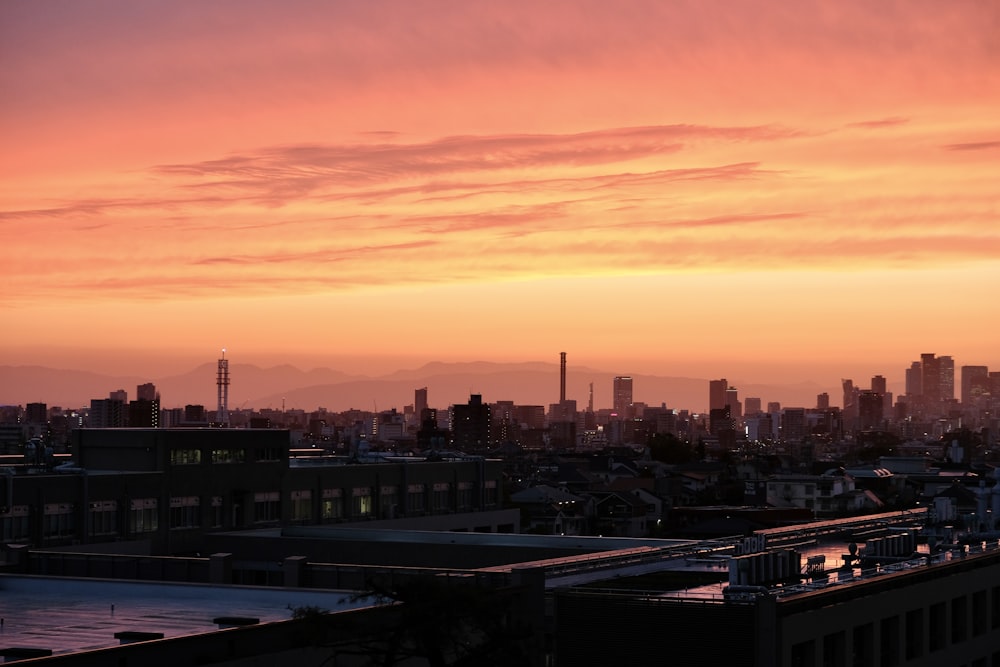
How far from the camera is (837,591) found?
45.0m

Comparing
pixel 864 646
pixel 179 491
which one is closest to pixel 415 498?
pixel 179 491

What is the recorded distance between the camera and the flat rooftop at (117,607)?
121 feet

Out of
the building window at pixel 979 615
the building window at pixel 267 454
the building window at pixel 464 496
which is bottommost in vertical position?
the building window at pixel 979 615

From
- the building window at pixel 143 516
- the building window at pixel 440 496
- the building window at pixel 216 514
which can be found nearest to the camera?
the building window at pixel 143 516

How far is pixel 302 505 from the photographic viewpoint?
94.3 meters

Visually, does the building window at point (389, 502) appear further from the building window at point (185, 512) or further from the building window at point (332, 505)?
the building window at point (185, 512)

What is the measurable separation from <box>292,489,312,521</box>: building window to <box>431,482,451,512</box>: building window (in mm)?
14060

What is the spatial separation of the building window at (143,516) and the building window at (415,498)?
24.3 m

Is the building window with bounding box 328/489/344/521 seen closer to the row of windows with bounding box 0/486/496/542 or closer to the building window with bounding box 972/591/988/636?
the row of windows with bounding box 0/486/496/542

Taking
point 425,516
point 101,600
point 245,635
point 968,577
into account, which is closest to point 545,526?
point 425,516

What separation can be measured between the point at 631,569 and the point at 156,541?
37.4 meters

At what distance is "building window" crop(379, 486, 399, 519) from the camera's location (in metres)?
102

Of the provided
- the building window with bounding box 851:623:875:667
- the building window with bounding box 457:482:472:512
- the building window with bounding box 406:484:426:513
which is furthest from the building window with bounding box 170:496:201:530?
the building window with bounding box 851:623:875:667

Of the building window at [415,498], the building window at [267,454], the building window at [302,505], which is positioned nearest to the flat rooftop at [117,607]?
the building window at [267,454]
